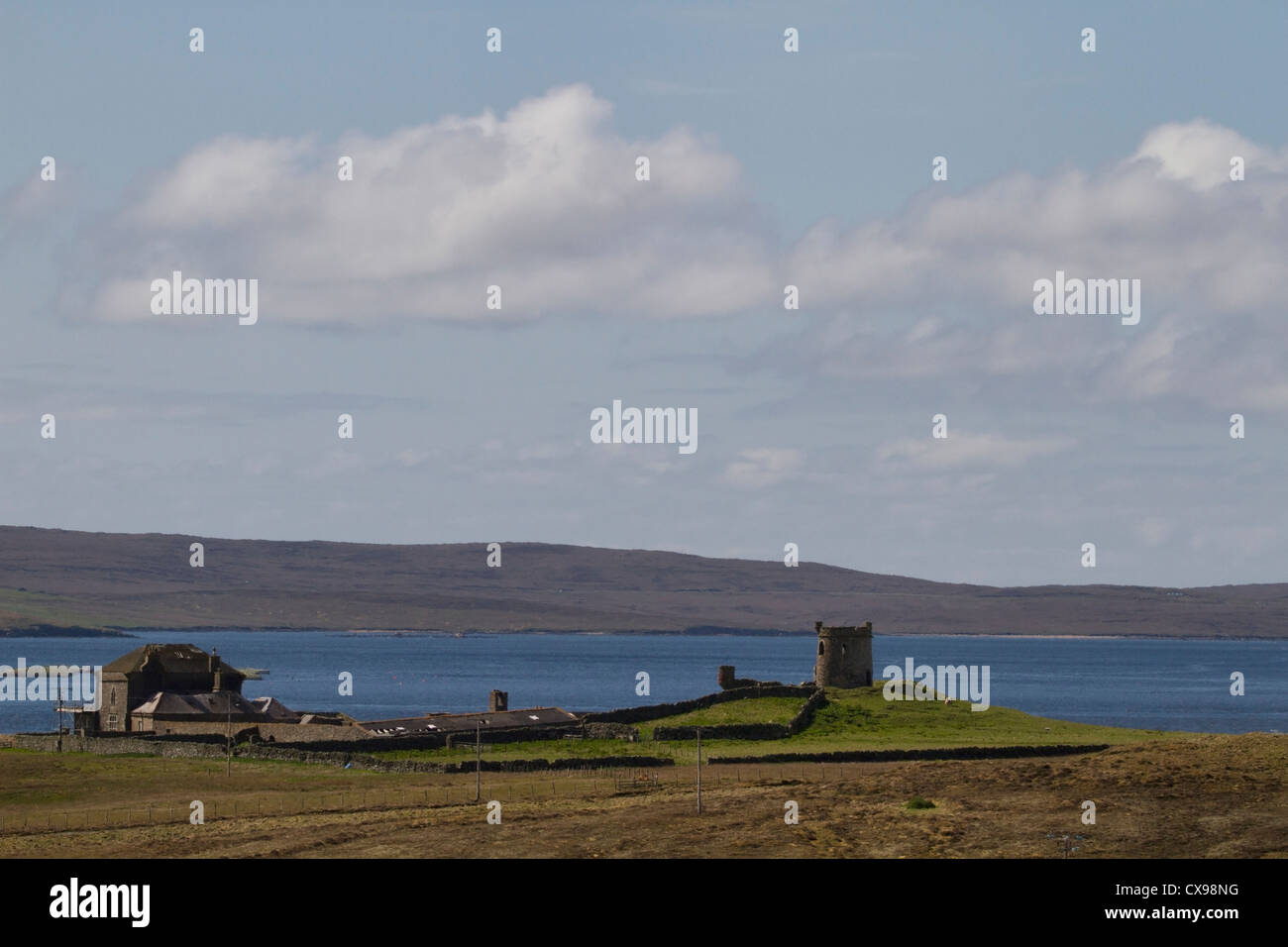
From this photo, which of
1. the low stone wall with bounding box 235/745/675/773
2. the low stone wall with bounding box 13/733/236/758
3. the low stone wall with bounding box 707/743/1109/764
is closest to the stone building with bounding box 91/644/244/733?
the low stone wall with bounding box 13/733/236/758

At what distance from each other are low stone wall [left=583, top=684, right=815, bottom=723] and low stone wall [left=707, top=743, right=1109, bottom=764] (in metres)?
11.3

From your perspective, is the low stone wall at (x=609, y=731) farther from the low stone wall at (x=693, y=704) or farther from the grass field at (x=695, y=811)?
the grass field at (x=695, y=811)

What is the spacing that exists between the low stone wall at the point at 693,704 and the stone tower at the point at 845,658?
8.41 ft

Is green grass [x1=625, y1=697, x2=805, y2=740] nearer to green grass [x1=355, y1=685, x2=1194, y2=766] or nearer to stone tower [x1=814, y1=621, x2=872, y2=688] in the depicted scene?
green grass [x1=355, y1=685, x2=1194, y2=766]

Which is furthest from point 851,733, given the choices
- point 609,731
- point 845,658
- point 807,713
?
point 845,658

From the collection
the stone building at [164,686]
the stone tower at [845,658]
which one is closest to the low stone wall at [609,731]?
the stone building at [164,686]

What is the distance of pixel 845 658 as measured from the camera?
106625mm

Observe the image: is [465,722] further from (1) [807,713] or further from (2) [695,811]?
(2) [695,811]

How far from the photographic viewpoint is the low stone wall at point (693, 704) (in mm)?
92613
